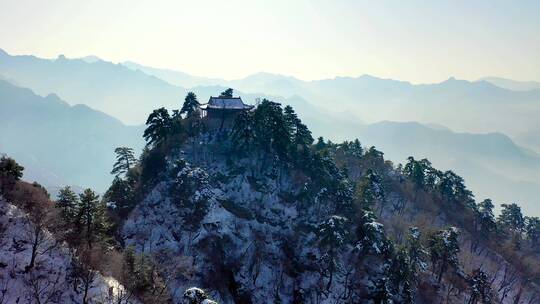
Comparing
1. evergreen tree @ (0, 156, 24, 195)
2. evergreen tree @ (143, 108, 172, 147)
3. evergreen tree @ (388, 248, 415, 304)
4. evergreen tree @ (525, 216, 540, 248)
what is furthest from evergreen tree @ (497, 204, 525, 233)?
evergreen tree @ (0, 156, 24, 195)

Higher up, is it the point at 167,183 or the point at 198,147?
the point at 198,147

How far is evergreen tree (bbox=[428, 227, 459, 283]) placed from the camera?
70062mm

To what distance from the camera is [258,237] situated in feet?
243

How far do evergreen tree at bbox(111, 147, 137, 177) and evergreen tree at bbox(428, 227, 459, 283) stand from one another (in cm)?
6886

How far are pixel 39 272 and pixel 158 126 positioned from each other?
41.9 m

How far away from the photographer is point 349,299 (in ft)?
222

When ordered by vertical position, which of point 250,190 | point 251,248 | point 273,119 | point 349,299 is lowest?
point 349,299

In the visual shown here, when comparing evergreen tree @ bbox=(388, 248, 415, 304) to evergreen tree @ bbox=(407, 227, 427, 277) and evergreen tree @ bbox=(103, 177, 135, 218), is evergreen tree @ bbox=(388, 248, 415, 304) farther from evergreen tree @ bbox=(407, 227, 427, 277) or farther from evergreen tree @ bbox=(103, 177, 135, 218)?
evergreen tree @ bbox=(103, 177, 135, 218)

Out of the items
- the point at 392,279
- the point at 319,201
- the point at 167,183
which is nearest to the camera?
the point at 392,279

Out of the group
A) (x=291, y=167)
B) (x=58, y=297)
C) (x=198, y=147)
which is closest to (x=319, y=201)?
(x=291, y=167)

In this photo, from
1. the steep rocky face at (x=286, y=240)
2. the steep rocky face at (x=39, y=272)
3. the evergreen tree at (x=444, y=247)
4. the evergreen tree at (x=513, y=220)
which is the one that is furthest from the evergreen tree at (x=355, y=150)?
the steep rocky face at (x=39, y=272)

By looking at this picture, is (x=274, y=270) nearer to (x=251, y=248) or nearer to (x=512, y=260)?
(x=251, y=248)

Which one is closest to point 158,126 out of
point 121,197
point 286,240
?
point 121,197

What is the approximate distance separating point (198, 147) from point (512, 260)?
291 feet
